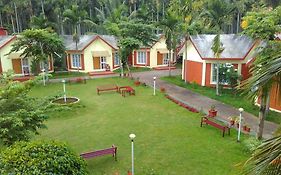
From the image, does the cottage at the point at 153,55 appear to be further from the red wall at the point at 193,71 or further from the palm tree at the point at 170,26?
the red wall at the point at 193,71

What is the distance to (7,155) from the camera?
22.9 feet

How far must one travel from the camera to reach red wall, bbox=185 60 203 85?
26.3 metres

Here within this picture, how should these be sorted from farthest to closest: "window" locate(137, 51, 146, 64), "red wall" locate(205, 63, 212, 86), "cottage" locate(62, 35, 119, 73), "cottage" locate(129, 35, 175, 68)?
"window" locate(137, 51, 146, 64)
"cottage" locate(129, 35, 175, 68)
"cottage" locate(62, 35, 119, 73)
"red wall" locate(205, 63, 212, 86)

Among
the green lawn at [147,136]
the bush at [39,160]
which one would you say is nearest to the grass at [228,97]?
the green lawn at [147,136]

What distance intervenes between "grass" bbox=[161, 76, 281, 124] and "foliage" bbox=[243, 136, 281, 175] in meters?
12.7

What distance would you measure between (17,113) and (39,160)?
343 centimetres

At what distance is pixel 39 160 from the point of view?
693cm

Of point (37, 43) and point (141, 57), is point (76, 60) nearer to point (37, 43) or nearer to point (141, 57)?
point (37, 43)

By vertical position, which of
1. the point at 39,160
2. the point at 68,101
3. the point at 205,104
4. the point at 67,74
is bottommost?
the point at 205,104

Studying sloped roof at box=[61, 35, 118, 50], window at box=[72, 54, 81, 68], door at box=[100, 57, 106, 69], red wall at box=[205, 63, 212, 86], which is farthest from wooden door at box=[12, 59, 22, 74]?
red wall at box=[205, 63, 212, 86]

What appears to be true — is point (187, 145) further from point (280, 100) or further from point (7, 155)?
point (280, 100)

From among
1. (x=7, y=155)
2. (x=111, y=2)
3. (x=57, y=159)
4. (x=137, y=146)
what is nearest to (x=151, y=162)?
(x=137, y=146)

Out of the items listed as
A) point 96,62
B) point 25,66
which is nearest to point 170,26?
point 96,62

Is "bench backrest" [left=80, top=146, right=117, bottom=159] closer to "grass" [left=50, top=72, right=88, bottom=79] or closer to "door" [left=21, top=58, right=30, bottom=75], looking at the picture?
"grass" [left=50, top=72, right=88, bottom=79]
